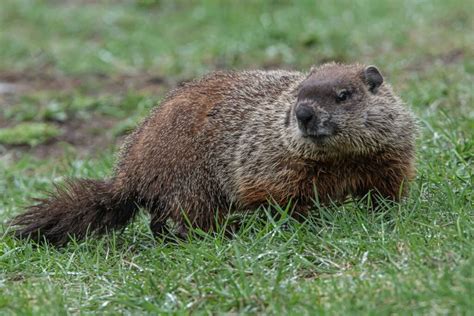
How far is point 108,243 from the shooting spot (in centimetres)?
602

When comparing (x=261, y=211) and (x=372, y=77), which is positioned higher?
(x=372, y=77)

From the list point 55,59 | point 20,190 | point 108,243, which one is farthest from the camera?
point 55,59

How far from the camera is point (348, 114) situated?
5.49 metres

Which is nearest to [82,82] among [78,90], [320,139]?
[78,90]

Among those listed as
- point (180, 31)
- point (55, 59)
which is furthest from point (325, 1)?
point (55, 59)

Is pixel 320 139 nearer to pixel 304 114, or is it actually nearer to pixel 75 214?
pixel 304 114

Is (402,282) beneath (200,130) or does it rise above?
beneath

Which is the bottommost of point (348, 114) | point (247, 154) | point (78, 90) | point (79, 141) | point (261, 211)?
point (79, 141)

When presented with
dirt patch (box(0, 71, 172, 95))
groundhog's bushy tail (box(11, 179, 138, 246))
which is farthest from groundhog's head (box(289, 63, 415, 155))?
dirt patch (box(0, 71, 172, 95))

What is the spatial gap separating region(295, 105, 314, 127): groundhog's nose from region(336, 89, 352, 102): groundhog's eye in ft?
0.82

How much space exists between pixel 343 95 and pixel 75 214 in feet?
6.32

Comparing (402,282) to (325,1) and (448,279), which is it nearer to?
(448,279)

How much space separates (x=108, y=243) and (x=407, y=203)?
189cm

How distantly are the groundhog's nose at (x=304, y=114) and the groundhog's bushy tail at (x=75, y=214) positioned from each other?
1.48 meters
